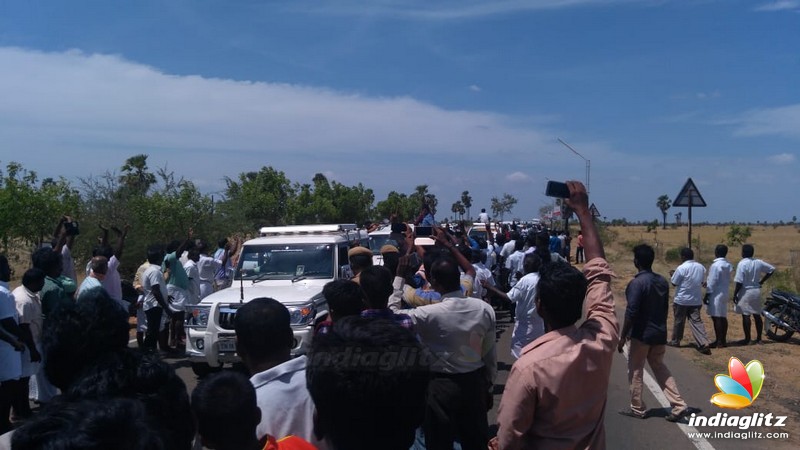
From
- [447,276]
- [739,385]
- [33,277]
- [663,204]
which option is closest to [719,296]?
[739,385]

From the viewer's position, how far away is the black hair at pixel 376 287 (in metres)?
4.33

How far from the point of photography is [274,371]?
2941mm

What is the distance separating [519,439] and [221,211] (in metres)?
24.7

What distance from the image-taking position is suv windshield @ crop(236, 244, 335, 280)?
10.5 meters

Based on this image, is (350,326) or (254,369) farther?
(254,369)

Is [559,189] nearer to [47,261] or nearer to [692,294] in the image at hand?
[47,261]

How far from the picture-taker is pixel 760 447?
21.7 ft

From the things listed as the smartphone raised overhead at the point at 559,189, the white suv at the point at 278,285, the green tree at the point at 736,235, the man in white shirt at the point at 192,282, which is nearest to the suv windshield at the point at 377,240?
the white suv at the point at 278,285

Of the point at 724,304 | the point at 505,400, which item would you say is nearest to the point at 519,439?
the point at 505,400

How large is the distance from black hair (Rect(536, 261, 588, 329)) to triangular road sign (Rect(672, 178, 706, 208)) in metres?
12.2

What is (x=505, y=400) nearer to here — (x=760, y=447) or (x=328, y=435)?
(x=328, y=435)

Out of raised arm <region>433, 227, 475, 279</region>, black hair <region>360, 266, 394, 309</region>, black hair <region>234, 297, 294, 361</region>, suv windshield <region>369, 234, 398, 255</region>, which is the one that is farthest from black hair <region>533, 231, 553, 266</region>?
suv windshield <region>369, 234, 398, 255</region>

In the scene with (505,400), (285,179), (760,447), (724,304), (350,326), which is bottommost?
(760,447)

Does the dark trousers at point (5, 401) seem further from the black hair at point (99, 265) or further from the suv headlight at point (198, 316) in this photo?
the suv headlight at point (198, 316)
